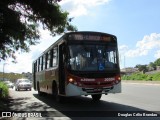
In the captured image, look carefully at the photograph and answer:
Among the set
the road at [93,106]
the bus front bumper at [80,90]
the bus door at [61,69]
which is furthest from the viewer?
the bus door at [61,69]

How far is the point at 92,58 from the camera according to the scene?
17.0 metres

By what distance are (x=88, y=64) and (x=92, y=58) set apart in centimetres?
33

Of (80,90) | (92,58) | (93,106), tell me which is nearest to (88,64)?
(92,58)

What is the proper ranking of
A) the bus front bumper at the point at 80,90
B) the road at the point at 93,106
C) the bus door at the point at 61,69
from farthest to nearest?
the bus door at the point at 61,69, the bus front bumper at the point at 80,90, the road at the point at 93,106

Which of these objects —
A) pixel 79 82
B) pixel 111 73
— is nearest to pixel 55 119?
pixel 79 82

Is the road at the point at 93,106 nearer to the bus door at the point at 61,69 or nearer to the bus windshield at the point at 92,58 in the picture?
A: the bus door at the point at 61,69

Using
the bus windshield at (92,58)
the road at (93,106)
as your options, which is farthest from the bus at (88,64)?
the road at (93,106)

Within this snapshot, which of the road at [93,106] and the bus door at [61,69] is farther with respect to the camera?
the bus door at [61,69]

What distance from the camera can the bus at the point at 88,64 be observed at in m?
16.7

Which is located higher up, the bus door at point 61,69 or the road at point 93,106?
the bus door at point 61,69

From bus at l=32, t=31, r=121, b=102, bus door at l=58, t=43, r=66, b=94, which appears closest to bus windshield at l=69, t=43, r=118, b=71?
Answer: bus at l=32, t=31, r=121, b=102

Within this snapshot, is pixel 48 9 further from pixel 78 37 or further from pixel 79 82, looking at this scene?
pixel 79 82

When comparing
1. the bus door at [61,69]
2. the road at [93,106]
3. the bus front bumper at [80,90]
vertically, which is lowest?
the road at [93,106]

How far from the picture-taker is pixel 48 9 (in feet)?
60.5
